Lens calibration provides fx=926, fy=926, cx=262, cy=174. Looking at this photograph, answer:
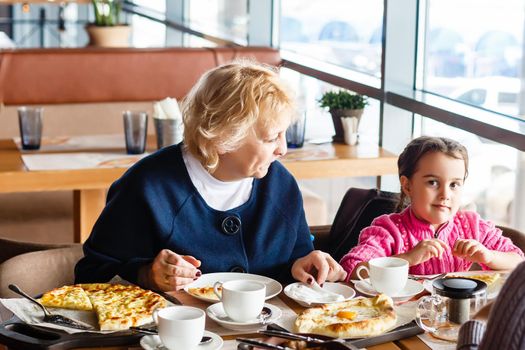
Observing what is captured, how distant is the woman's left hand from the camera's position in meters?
2.13

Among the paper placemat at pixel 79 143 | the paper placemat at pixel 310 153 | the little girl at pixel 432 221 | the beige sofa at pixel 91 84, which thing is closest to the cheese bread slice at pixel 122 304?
the little girl at pixel 432 221

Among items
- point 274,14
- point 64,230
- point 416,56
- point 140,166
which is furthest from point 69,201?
point 274,14

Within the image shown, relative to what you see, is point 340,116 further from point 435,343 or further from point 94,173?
point 435,343

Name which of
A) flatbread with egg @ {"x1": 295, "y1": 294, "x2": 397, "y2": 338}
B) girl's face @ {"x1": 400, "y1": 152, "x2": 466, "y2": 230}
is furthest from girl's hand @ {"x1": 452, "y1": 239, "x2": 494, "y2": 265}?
flatbread with egg @ {"x1": 295, "y1": 294, "x2": 397, "y2": 338}

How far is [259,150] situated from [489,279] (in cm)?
60

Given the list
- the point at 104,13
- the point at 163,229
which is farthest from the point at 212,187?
the point at 104,13

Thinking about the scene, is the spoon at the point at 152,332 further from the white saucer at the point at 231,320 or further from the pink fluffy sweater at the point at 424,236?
the pink fluffy sweater at the point at 424,236

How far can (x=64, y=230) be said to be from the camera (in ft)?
13.1

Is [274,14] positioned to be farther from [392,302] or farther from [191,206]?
[392,302]

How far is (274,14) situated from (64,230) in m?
2.61

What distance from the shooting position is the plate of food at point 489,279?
2.02 meters

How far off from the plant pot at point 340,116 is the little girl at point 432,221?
1.25 metres

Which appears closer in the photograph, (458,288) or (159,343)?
(159,343)

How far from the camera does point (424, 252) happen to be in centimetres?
218
